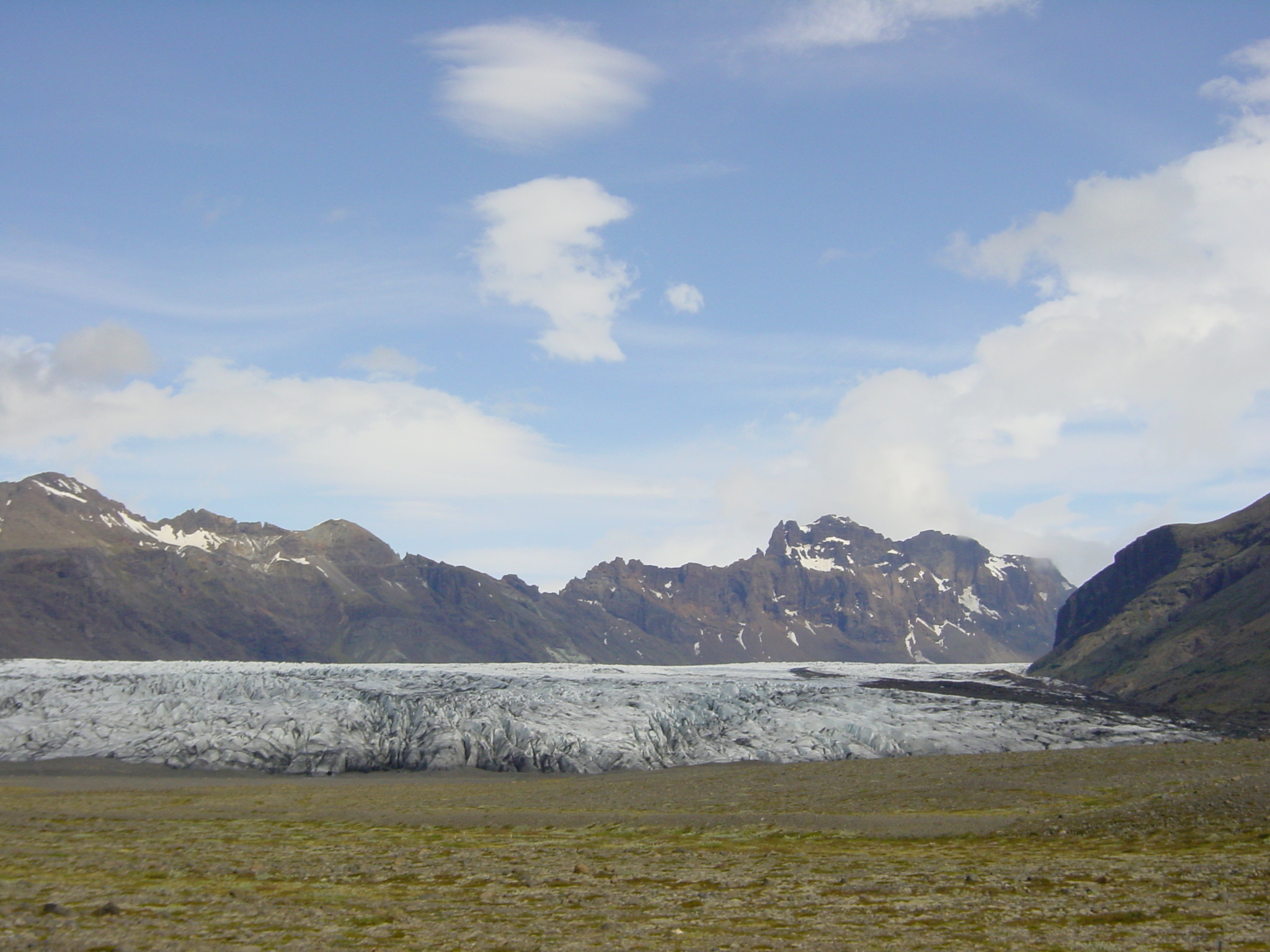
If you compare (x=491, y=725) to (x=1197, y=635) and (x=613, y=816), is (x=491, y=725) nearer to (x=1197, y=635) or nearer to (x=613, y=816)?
(x=613, y=816)

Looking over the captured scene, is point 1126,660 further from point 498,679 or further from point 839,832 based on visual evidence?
point 839,832

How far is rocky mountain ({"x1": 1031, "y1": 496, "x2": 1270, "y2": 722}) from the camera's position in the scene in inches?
4085

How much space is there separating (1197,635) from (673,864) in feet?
430

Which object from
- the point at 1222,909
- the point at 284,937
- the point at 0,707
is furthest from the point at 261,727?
the point at 1222,909

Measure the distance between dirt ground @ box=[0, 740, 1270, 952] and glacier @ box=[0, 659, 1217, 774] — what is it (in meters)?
12.5

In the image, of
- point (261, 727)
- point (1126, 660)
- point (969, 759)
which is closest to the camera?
point (969, 759)

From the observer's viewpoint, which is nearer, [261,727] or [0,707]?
[261,727]

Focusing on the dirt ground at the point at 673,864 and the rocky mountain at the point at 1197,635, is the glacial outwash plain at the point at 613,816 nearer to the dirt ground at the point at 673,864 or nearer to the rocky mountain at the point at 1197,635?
the dirt ground at the point at 673,864

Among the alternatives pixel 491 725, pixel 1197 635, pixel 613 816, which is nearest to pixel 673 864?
pixel 613 816

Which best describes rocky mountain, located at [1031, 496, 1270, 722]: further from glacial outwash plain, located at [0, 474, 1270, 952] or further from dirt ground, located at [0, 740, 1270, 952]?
dirt ground, located at [0, 740, 1270, 952]

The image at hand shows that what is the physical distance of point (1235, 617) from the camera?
132 metres

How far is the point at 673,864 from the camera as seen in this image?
86.7 feet

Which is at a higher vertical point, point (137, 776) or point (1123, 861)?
point (1123, 861)

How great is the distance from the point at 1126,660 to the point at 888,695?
305 ft
